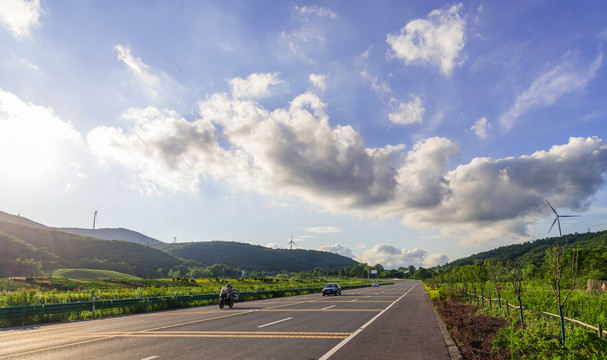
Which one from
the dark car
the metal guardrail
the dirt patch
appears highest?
the dirt patch

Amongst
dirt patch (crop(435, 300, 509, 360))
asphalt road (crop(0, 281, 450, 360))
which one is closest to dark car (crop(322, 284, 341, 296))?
asphalt road (crop(0, 281, 450, 360))

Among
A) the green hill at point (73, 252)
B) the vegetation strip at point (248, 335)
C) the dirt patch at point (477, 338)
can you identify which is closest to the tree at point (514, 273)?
the dirt patch at point (477, 338)

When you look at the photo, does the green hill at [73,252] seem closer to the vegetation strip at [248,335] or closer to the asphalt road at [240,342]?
the asphalt road at [240,342]

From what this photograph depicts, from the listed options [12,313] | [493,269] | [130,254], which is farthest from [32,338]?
[130,254]

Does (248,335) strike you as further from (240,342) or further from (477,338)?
(477,338)

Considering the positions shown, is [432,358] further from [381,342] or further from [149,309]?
[149,309]

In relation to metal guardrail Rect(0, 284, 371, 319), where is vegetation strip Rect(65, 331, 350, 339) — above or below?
above

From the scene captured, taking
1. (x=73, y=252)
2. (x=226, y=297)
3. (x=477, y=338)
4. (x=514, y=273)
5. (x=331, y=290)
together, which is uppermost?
(x=73, y=252)

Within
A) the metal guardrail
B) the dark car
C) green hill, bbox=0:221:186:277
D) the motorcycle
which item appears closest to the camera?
the metal guardrail

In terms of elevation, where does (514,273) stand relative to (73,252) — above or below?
below

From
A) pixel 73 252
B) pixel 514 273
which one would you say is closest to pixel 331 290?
pixel 514 273

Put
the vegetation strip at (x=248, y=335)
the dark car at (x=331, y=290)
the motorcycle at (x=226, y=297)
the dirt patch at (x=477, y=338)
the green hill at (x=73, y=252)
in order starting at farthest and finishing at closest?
the green hill at (x=73, y=252)
the dark car at (x=331, y=290)
the motorcycle at (x=226, y=297)
the vegetation strip at (x=248, y=335)
the dirt patch at (x=477, y=338)

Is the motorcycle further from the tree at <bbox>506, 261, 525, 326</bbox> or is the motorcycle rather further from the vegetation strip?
the tree at <bbox>506, 261, 525, 326</bbox>

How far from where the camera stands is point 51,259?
111 m
